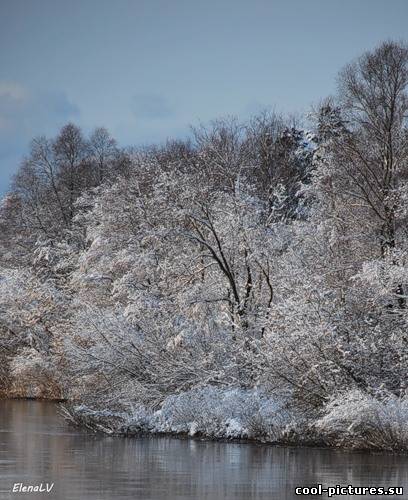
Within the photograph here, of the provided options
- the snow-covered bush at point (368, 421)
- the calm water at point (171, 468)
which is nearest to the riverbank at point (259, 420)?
the snow-covered bush at point (368, 421)

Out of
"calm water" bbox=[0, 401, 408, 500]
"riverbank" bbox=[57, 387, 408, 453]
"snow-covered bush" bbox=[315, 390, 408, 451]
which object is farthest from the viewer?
"riverbank" bbox=[57, 387, 408, 453]

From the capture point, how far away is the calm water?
52.0 ft

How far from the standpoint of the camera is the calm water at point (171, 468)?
15852 millimetres

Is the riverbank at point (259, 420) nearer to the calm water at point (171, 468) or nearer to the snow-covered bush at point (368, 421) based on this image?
the snow-covered bush at point (368, 421)

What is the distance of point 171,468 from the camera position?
1906 cm

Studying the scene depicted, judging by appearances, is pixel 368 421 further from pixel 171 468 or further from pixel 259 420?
pixel 171 468

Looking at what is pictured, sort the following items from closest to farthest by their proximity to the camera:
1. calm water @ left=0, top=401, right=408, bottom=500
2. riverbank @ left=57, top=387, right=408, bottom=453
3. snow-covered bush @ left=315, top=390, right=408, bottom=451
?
calm water @ left=0, top=401, right=408, bottom=500
snow-covered bush @ left=315, top=390, right=408, bottom=451
riverbank @ left=57, top=387, right=408, bottom=453

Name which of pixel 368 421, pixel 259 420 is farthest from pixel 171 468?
pixel 259 420

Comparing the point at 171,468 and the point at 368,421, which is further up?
the point at 368,421

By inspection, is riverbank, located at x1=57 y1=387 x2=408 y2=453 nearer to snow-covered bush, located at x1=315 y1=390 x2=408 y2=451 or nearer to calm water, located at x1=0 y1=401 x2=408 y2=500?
snow-covered bush, located at x1=315 y1=390 x2=408 y2=451

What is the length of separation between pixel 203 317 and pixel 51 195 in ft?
80.1

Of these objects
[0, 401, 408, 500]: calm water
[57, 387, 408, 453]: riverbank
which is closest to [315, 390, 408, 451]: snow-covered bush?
[57, 387, 408, 453]: riverbank

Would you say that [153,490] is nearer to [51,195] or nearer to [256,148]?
[256,148]

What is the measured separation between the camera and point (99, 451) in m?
22.4
